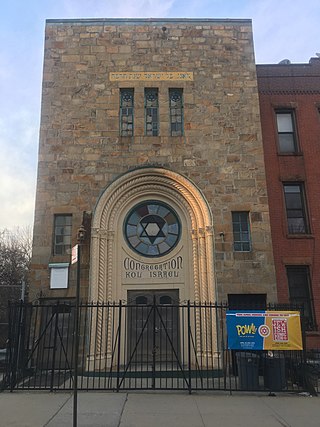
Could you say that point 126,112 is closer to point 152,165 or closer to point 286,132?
point 152,165

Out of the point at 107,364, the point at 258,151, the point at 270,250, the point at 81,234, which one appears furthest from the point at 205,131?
the point at 107,364

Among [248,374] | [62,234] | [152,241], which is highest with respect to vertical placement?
[62,234]

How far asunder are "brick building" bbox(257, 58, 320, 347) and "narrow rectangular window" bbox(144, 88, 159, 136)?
462 centimetres

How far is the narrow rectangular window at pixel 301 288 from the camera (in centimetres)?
1366

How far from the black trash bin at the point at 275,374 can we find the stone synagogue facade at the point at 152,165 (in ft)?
10.1

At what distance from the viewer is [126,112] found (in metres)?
14.8

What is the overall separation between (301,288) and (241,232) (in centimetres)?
326

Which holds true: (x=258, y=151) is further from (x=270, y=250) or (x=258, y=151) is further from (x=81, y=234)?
(x=81, y=234)

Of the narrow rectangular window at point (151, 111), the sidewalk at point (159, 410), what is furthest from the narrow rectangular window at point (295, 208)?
the sidewalk at point (159, 410)

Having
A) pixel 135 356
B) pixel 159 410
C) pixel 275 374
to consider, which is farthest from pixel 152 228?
pixel 159 410

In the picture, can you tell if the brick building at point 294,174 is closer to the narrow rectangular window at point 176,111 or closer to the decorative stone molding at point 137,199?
the decorative stone molding at point 137,199

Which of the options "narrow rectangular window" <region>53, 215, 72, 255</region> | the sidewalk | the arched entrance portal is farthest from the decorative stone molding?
the sidewalk

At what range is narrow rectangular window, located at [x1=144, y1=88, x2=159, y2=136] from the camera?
14586 millimetres

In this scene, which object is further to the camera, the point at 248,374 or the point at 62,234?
the point at 62,234
